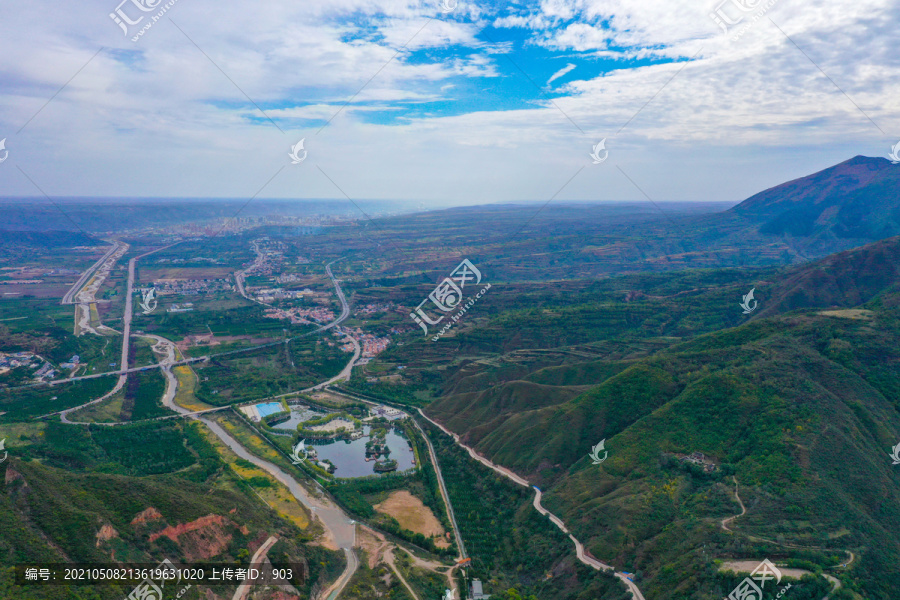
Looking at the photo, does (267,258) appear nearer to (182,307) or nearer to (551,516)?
(182,307)

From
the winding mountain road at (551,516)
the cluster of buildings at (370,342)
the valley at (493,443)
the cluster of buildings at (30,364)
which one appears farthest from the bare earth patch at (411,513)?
the cluster of buildings at (30,364)

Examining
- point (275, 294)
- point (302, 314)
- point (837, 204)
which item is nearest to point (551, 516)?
point (302, 314)

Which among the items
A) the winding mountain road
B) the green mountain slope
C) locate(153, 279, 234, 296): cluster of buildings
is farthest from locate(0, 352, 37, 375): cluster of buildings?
the winding mountain road

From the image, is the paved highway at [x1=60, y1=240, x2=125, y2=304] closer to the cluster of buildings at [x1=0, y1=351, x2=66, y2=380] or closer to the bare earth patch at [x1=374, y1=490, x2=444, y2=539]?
the cluster of buildings at [x1=0, y1=351, x2=66, y2=380]

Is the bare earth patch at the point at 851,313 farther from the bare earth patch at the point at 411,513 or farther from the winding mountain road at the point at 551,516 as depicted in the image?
the bare earth patch at the point at 411,513

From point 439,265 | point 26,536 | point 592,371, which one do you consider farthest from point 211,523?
point 439,265

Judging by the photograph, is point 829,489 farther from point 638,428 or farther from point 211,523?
point 211,523
